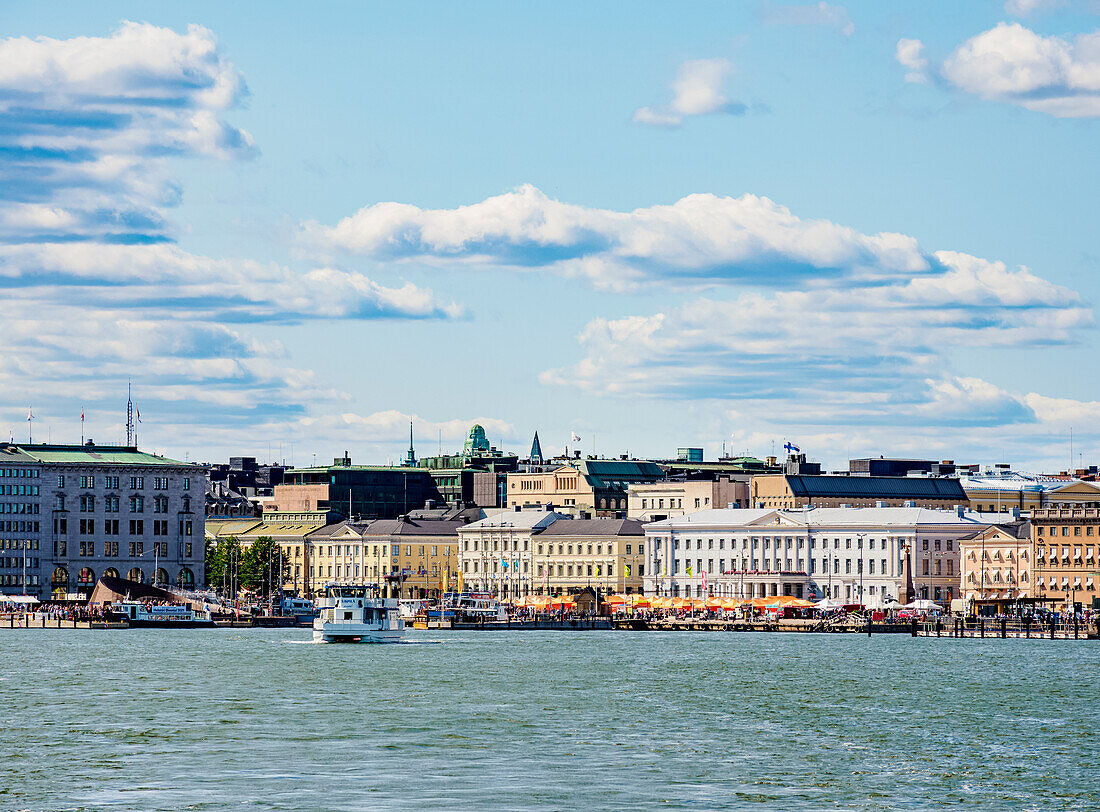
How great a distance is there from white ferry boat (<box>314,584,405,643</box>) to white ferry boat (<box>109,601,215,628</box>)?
3226 cm

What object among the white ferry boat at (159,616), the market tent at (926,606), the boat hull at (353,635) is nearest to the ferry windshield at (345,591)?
the white ferry boat at (159,616)

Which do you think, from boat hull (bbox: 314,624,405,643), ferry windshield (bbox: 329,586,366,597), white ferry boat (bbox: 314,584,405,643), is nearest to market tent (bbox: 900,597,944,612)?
ferry windshield (bbox: 329,586,366,597)

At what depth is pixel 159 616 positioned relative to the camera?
609 feet

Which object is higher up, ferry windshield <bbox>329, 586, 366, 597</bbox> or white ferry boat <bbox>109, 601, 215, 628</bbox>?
ferry windshield <bbox>329, 586, 366, 597</bbox>

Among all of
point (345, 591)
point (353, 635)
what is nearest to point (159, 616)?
point (345, 591)

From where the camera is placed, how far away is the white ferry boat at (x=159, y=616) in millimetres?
184125

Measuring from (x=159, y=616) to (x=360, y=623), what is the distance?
126 ft

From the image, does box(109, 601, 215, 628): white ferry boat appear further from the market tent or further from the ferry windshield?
the market tent

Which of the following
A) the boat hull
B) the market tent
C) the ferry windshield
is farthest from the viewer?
the market tent

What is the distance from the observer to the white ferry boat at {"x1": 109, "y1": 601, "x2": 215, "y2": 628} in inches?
7249

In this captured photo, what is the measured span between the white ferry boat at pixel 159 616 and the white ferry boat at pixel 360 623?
32.3 m

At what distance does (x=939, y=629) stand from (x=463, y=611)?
42.1 meters

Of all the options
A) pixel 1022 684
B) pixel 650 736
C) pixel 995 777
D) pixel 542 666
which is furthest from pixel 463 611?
pixel 995 777

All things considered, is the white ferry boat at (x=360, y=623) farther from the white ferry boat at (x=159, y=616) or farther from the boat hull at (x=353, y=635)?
the white ferry boat at (x=159, y=616)
